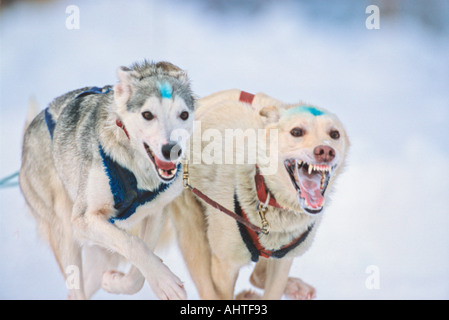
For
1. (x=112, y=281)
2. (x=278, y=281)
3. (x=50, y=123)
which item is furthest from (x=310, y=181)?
(x=50, y=123)

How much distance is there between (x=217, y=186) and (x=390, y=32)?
65.7 inches

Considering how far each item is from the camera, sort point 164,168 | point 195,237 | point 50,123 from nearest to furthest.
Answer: point 164,168, point 50,123, point 195,237

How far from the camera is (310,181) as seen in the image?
8.37ft

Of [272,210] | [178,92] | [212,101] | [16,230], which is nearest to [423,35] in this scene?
[212,101]

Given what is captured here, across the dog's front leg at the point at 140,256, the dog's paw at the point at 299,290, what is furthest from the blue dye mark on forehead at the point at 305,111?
the dog's paw at the point at 299,290

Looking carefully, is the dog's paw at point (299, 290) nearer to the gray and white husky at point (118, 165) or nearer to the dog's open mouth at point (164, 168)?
the gray and white husky at point (118, 165)

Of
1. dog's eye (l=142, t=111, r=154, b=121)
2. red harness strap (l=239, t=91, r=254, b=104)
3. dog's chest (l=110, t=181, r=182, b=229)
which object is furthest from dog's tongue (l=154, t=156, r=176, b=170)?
red harness strap (l=239, t=91, r=254, b=104)

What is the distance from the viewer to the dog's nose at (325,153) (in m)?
2.40

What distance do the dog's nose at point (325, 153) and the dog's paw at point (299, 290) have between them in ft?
3.36

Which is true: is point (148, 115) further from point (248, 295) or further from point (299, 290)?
point (299, 290)

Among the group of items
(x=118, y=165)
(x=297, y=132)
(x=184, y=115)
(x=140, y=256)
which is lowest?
(x=140, y=256)

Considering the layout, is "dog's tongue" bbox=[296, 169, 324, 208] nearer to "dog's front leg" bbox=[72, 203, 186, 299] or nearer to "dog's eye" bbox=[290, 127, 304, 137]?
"dog's eye" bbox=[290, 127, 304, 137]

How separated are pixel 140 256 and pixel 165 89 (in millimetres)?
676

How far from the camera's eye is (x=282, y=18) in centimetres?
373
